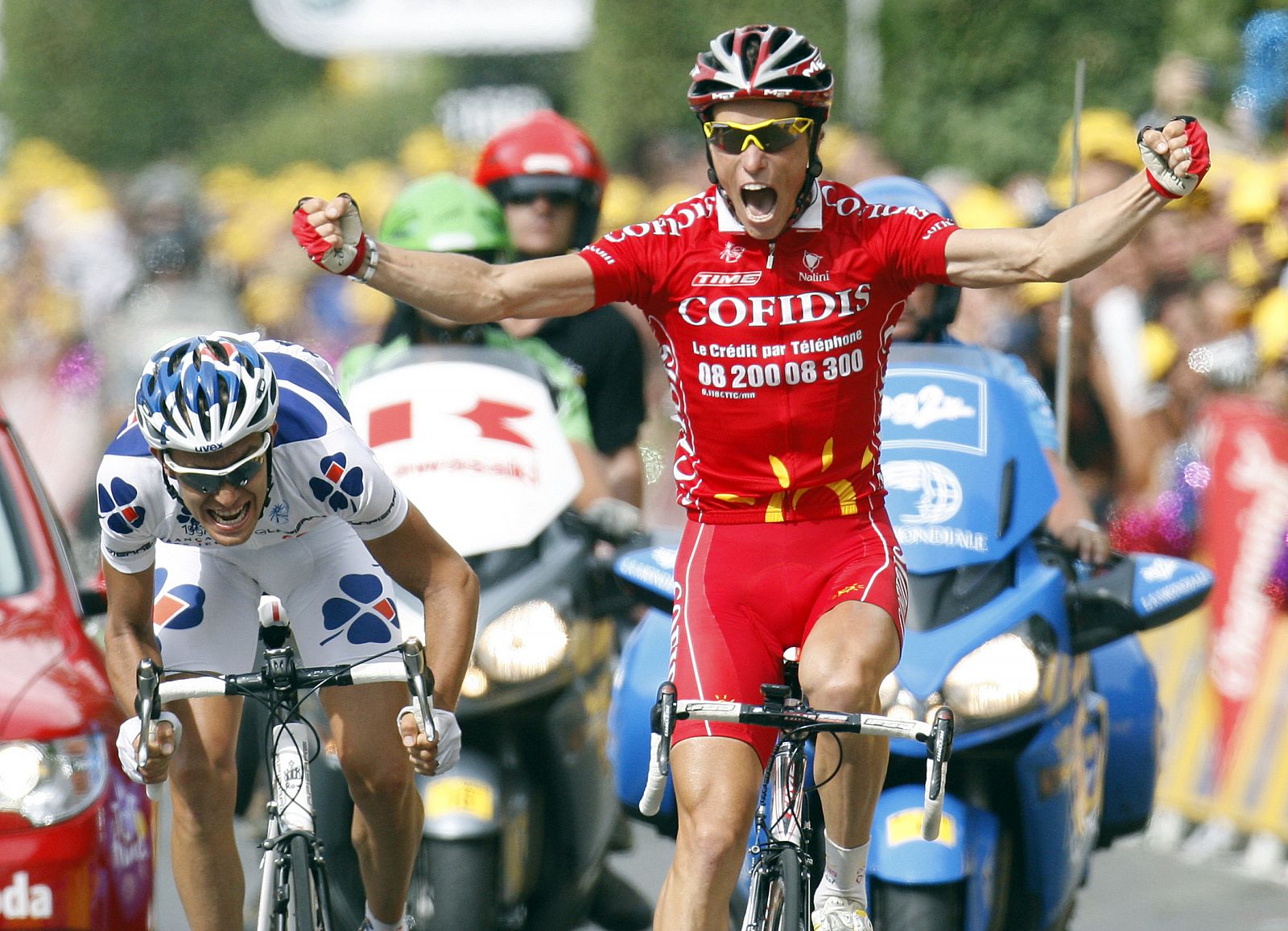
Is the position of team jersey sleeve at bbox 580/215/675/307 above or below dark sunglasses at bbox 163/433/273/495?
above

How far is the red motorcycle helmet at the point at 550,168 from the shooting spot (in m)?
9.38

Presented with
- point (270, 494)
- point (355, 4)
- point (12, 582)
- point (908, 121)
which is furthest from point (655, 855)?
point (355, 4)

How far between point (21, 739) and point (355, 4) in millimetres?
36137

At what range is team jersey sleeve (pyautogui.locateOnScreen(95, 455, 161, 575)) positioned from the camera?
18.6 ft

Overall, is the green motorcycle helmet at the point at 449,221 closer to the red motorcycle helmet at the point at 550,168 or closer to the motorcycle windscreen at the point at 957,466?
the red motorcycle helmet at the point at 550,168

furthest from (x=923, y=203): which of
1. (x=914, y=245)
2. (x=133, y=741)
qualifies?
(x=133, y=741)

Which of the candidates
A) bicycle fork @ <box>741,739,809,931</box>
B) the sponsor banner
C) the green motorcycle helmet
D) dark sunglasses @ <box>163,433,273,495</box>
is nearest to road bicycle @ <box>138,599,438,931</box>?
dark sunglasses @ <box>163,433,273,495</box>

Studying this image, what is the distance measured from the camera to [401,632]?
6621 mm

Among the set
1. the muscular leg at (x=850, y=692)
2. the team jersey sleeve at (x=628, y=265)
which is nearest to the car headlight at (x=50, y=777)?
the team jersey sleeve at (x=628, y=265)

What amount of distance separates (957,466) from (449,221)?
93.6 inches

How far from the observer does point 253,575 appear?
6.26 m

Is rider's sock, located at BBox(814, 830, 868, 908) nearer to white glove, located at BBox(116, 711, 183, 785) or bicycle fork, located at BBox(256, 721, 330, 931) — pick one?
bicycle fork, located at BBox(256, 721, 330, 931)

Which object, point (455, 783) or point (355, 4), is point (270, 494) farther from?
A: point (355, 4)

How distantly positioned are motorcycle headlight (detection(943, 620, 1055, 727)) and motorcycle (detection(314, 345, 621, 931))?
4.61 feet
